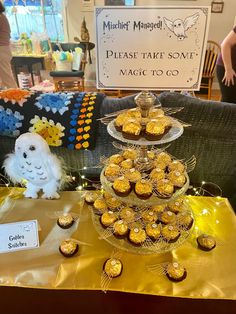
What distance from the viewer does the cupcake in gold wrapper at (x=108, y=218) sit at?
0.96 meters

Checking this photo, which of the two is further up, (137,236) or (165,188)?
(165,188)

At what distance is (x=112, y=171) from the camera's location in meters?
0.93

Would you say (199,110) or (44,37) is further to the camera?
(44,37)

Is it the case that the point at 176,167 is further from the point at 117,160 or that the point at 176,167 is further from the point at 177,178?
the point at 117,160

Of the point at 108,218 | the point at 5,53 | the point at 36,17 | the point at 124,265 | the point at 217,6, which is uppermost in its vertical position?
the point at 217,6

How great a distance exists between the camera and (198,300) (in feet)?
2.70

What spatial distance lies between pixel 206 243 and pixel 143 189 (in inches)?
12.6

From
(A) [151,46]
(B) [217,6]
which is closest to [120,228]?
(A) [151,46]

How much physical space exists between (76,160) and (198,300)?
840 millimetres

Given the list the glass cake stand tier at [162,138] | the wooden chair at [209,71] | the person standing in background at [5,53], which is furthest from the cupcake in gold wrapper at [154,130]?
the wooden chair at [209,71]

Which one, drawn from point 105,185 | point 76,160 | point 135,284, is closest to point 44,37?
point 76,160

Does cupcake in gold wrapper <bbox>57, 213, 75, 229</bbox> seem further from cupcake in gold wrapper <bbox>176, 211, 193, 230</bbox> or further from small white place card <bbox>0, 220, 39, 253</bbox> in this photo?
cupcake in gold wrapper <bbox>176, 211, 193, 230</bbox>

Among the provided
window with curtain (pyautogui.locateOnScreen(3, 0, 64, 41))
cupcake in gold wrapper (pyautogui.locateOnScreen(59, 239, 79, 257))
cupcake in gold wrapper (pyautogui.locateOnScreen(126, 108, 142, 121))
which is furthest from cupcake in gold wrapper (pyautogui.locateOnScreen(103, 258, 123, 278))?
window with curtain (pyautogui.locateOnScreen(3, 0, 64, 41))

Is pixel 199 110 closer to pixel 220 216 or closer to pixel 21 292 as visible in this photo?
pixel 220 216
